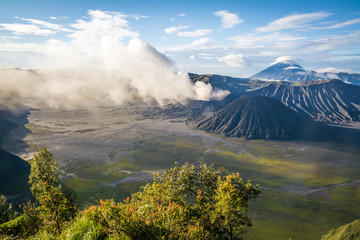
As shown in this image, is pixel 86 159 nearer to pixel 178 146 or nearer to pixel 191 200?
pixel 178 146

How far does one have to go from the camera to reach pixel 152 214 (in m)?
12.5

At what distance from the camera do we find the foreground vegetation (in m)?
10.6

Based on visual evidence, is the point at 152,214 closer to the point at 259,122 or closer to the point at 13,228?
the point at 13,228

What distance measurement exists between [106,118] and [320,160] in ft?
539

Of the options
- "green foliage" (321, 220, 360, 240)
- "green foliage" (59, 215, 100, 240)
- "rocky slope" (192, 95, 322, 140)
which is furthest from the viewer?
"rocky slope" (192, 95, 322, 140)

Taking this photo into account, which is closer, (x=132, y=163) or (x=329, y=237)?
(x=329, y=237)

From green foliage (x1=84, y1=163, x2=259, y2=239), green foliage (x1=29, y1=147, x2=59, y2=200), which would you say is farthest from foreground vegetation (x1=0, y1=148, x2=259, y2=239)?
green foliage (x1=29, y1=147, x2=59, y2=200)

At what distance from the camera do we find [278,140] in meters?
141

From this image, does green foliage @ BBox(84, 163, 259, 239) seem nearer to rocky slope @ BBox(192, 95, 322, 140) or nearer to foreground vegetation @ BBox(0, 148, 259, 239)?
foreground vegetation @ BBox(0, 148, 259, 239)

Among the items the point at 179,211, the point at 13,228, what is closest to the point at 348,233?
the point at 179,211

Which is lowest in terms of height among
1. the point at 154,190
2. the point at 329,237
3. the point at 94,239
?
the point at 329,237

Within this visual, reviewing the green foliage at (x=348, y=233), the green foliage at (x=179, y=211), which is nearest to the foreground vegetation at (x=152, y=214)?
the green foliage at (x=179, y=211)

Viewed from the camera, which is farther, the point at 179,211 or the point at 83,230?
the point at 179,211

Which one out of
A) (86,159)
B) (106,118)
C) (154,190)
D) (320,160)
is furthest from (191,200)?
(106,118)
